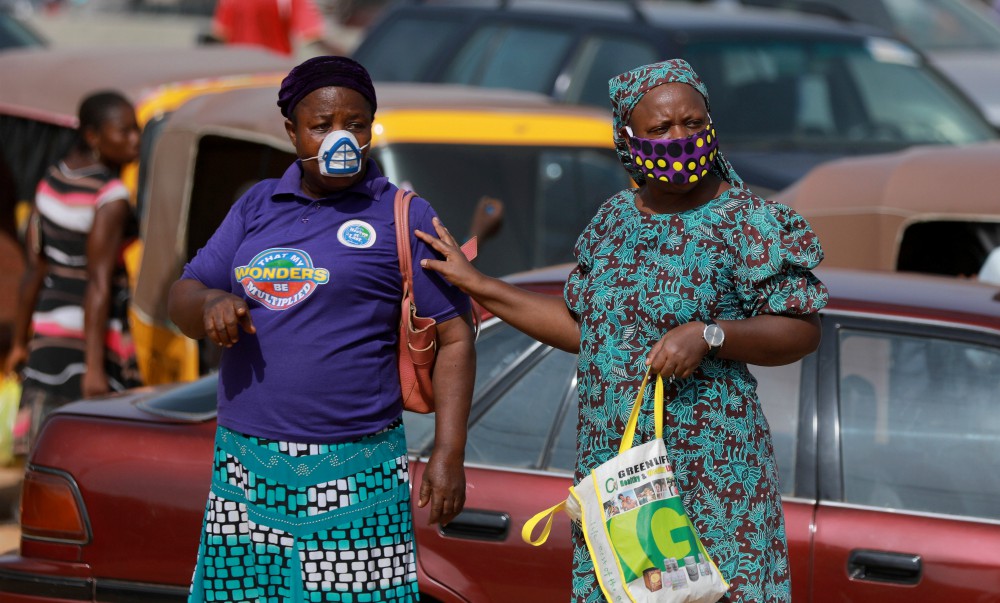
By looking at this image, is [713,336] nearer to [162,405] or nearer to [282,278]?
[282,278]

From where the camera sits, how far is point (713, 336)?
298cm

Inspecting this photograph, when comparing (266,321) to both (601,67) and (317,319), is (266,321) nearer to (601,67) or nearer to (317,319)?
(317,319)

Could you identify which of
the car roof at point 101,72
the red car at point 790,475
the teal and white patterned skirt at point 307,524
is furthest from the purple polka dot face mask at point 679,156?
the car roof at point 101,72

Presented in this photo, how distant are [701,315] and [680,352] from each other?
0.41ft

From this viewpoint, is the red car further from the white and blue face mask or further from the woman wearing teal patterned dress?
the white and blue face mask

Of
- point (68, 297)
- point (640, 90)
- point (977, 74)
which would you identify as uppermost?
point (977, 74)

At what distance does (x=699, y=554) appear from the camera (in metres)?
2.99

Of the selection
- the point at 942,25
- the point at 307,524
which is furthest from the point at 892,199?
the point at 942,25

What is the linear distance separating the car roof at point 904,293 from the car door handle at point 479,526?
25.8 inches

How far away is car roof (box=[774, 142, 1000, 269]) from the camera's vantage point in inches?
218

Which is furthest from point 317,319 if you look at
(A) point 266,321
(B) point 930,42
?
(B) point 930,42

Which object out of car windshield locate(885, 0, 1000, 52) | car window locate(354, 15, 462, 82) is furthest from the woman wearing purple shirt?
car windshield locate(885, 0, 1000, 52)

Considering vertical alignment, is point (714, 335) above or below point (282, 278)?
below

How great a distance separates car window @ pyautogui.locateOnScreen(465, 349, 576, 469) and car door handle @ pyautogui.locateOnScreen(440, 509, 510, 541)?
159 millimetres
